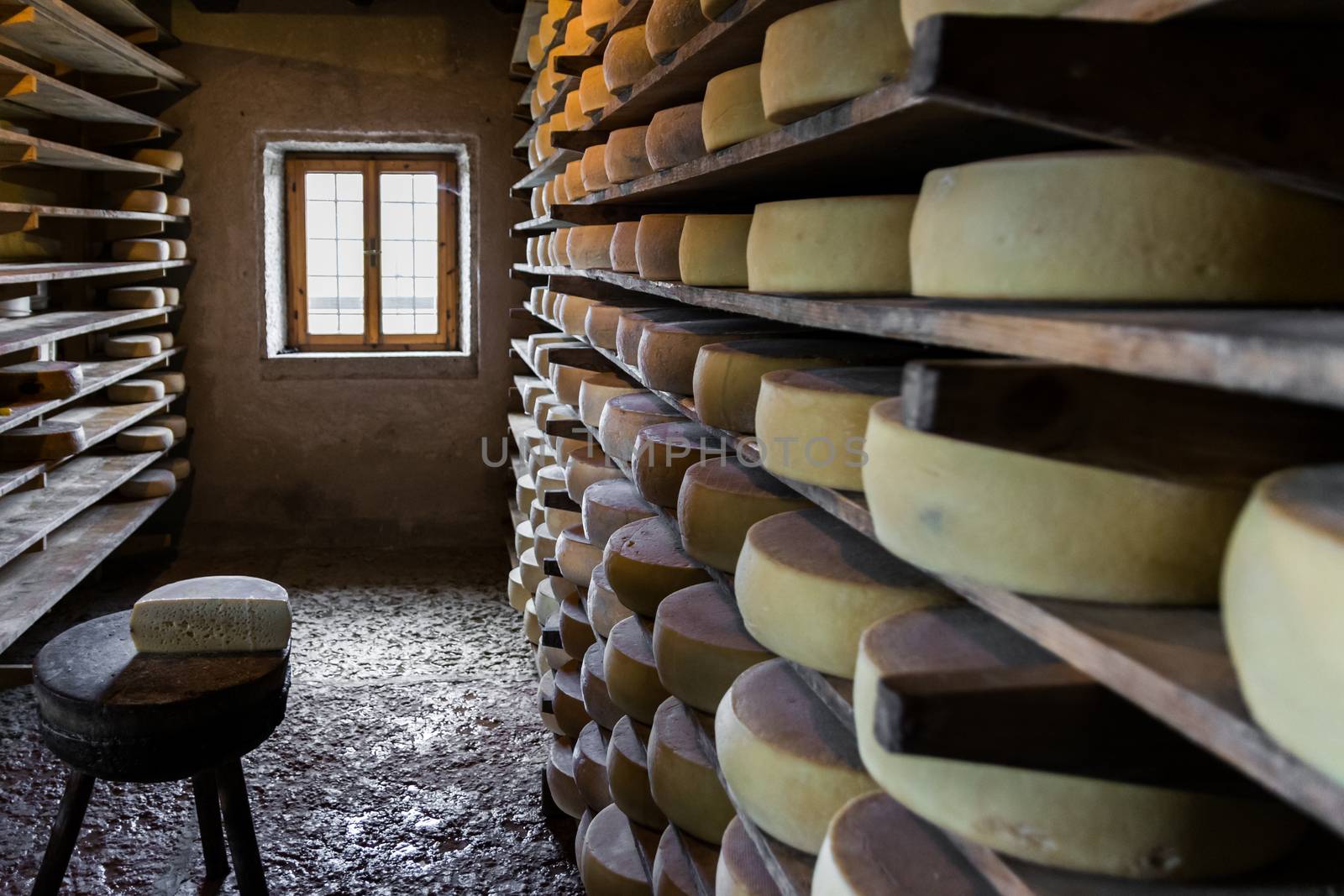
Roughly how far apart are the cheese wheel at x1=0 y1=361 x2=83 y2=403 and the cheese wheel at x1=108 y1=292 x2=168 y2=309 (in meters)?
1.40

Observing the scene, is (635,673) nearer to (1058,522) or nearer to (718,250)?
(718,250)

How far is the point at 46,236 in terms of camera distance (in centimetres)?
509

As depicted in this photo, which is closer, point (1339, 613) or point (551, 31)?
point (1339, 613)

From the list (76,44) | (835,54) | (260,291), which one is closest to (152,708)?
(835,54)

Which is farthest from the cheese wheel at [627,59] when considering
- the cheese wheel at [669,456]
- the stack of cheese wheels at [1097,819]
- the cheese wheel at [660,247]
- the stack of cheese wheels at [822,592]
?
the stack of cheese wheels at [1097,819]

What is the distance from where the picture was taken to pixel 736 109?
165 centimetres

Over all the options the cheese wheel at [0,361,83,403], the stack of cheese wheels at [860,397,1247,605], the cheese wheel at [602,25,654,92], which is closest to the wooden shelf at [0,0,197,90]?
the cheese wheel at [0,361,83,403]

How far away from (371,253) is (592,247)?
370 centimetres

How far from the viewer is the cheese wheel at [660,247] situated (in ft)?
7.18

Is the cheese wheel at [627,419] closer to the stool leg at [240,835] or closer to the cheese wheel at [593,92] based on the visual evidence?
the cheese wheel at [593,92]

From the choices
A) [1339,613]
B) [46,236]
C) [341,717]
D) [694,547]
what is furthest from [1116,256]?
[46,236]

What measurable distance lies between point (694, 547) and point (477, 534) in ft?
15.1

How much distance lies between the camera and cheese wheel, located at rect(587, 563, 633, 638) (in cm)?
258

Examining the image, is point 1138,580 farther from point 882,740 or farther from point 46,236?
point 46,236
